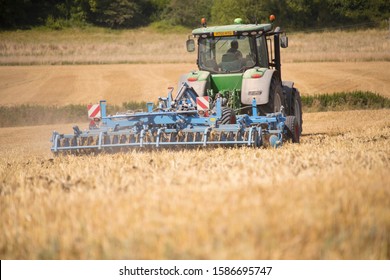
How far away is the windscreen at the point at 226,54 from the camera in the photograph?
10.6m

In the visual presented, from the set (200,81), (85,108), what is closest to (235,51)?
(200,81)

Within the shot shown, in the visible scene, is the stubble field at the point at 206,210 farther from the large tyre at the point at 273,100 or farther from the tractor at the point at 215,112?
the large tyre at the point at 273,100

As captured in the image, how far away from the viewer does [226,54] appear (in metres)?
10.7

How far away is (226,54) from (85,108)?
10631 mm

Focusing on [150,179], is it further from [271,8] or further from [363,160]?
[271,8]

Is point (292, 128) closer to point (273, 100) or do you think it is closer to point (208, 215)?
point (273, 100)

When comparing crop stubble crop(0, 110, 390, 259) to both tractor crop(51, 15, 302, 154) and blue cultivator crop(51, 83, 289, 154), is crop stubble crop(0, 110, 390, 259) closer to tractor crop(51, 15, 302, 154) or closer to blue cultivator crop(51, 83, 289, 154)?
blue cultivator crop(51, 83, 289, 154)

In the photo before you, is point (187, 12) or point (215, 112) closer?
point (215, 112)

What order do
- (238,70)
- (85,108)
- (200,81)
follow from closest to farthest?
(200,81)
(238,70)
(85,108)

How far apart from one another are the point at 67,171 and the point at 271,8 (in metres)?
48.3

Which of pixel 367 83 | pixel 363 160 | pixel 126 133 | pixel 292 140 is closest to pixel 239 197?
pixel 363 160

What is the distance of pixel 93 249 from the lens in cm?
354

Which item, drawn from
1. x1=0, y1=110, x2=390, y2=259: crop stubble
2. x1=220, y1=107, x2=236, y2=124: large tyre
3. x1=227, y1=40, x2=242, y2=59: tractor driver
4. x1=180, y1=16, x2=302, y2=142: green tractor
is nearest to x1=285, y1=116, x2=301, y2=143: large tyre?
x1=180, y1=16, x2=302, y2=142: green tractor

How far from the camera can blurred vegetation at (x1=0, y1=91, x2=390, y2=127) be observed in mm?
20328
